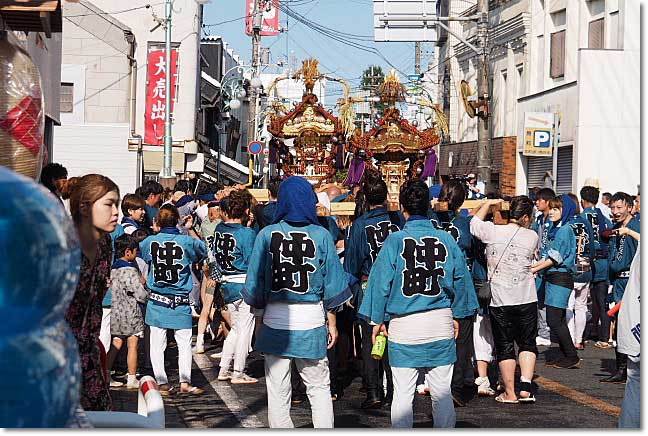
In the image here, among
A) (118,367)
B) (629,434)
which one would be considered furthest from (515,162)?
(629,434)

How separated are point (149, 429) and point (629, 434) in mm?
1759

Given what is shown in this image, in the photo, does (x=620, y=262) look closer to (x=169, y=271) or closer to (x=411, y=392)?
(x=169, y=271)

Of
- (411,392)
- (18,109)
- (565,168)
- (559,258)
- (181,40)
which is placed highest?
(181,40)

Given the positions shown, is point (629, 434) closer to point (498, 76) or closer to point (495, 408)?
point (495, 408)

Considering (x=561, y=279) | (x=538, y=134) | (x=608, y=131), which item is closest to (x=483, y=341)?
(x=561, y=279)

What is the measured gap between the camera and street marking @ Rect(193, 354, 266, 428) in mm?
8500

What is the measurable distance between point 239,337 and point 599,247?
5.58 metres

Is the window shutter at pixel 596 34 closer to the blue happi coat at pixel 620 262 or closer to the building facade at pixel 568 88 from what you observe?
the building facade at pixel 568 88

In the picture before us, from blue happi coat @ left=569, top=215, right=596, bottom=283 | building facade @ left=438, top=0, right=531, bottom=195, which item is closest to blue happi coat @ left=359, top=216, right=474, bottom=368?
blue happi coat @ left=569, top=215, right=596, bottom=283

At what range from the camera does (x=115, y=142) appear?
29.5 meters

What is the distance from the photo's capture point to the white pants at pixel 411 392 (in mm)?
7102

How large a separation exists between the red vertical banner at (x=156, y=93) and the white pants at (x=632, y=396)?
28.3 meters

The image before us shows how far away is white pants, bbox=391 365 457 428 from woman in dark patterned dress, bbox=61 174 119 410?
259cm

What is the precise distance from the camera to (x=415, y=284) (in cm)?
708
